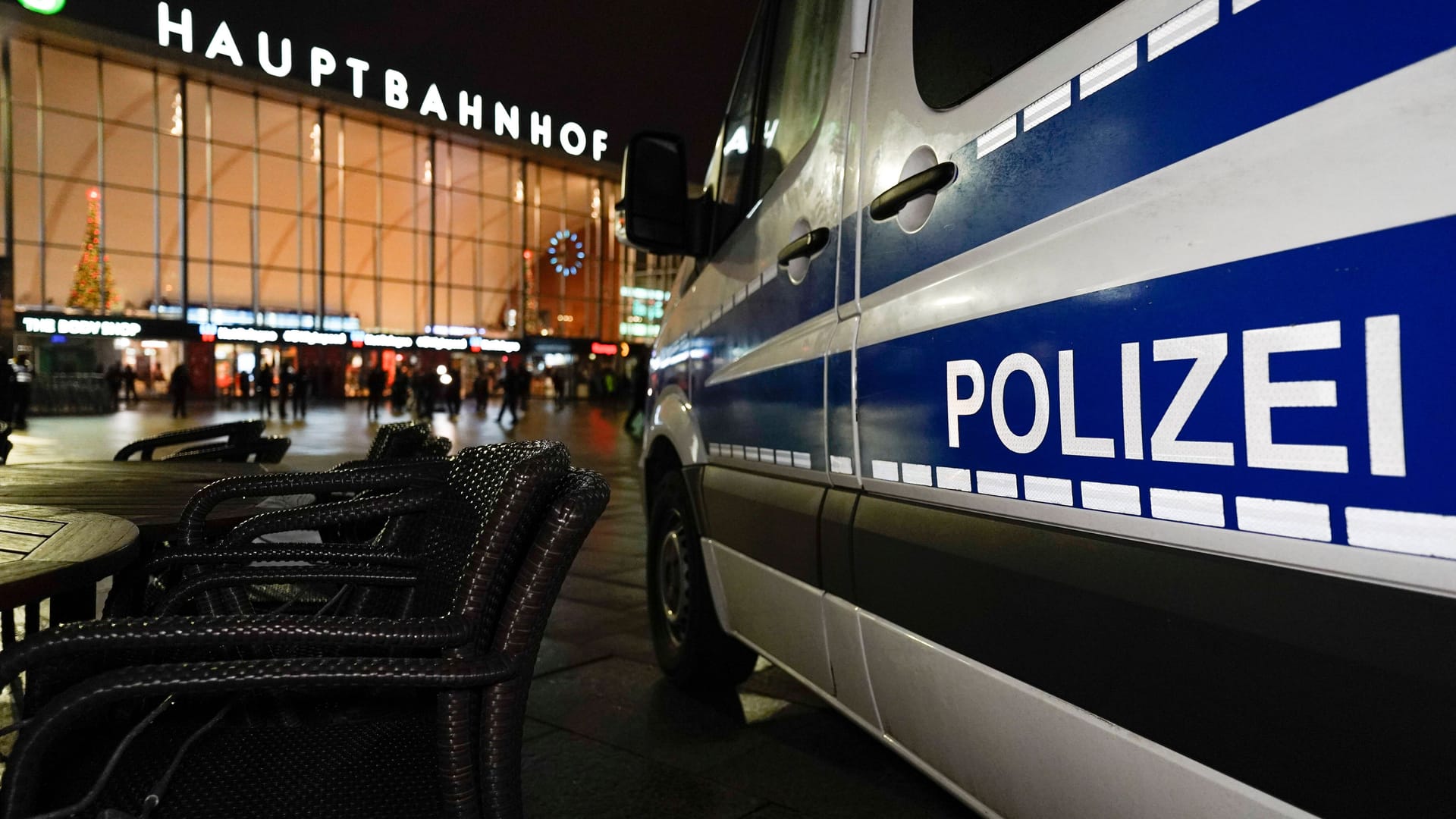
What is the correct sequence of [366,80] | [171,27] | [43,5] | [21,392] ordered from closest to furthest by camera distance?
[21,392]
[43,5]
[171,27]
[366,80]

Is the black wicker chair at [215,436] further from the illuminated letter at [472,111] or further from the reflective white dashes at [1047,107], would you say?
the illuminated letter at [472,111]

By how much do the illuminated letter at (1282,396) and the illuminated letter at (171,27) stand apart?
33.3 meters

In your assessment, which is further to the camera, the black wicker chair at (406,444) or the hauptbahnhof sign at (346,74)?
the hauptbahnhof sign at (346,74)

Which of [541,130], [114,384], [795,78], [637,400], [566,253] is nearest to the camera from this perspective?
[795,78]

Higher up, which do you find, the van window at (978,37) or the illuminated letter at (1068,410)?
the van window at (978,37)

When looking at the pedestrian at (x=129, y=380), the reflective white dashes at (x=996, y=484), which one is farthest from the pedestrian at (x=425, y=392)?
the reflective white dashes at (x=996, y=484)

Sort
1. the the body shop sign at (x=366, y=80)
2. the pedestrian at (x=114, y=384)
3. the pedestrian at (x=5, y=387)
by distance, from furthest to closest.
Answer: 1. the the body shop sign at (x=366, y=80)
2. the pedestrian at (x=114, y=384)
3. the pedestrian at (x=5, y=387)

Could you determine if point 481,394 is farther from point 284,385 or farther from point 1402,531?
point 1402,531

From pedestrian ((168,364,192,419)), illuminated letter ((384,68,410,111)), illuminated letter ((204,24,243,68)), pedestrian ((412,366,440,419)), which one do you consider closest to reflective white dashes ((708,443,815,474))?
pedestrian ((412,366,440,419))

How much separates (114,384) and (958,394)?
28900 mm

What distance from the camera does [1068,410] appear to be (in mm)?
1279

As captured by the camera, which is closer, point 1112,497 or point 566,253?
point 1112,497

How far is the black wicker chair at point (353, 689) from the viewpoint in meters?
1.22

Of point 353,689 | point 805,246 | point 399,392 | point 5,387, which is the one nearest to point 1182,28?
point 805,246
